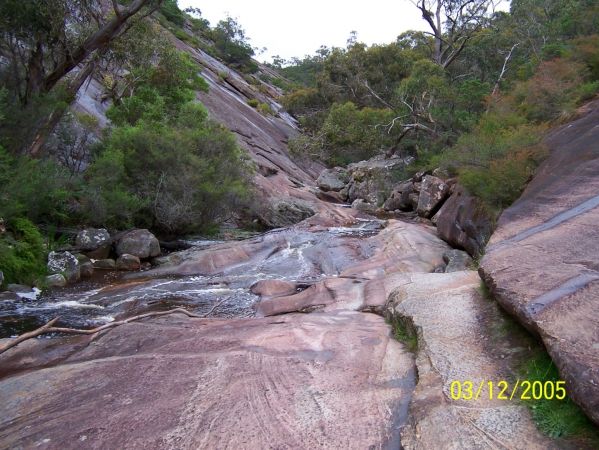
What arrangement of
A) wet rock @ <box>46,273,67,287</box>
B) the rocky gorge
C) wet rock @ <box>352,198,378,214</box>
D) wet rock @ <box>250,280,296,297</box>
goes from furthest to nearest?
wet rock @ <box>352,198,378,214</box> < wet rock @ <box>250,280,296,297</box> < wet rock @ <box>46,273,67,287</box> < the rocky gorge

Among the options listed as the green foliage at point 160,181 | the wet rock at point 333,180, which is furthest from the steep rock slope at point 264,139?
the green foliage at point 160,181

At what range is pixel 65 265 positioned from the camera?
9891 mm

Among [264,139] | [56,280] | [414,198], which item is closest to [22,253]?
[56,280]

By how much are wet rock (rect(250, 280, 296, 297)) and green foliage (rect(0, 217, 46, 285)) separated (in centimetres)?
488

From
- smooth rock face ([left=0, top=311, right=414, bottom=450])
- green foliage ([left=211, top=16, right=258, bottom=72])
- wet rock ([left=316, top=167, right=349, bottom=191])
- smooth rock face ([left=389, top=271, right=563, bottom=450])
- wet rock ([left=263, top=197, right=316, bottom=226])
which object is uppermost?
green foliage ([left=211, top=16, right=258, bottom=72])

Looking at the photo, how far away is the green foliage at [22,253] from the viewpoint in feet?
28.2

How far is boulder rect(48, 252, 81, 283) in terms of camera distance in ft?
31.8

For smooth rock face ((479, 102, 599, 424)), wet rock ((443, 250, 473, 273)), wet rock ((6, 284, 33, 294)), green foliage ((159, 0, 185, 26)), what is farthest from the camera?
green foliage ((159, 0, 185, 26))

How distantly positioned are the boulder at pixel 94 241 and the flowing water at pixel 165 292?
3.09 ft

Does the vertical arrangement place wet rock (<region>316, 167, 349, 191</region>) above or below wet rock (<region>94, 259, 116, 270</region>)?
above

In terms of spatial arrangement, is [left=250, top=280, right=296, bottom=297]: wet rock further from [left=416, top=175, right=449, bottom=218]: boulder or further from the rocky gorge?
[left=416, top=175, right=449, bottom=218]: boulder

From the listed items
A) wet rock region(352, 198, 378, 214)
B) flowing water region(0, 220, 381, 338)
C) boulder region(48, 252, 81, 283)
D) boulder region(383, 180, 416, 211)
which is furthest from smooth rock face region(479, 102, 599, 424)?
wet rock region(352, 198, 378, 214)

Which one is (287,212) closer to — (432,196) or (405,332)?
(432,196)

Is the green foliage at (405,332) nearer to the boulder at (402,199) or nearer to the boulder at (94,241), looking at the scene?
the boulder at (94,241)
